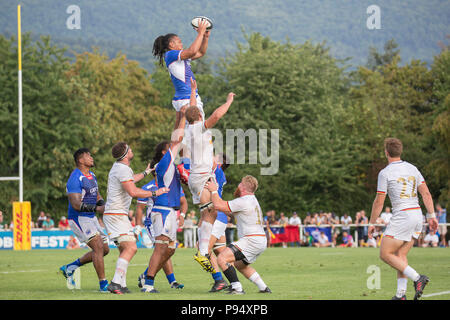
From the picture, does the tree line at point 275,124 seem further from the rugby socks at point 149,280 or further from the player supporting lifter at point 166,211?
the rugby socks at point 149,280

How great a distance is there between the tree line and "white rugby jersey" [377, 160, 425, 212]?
35.3 metres

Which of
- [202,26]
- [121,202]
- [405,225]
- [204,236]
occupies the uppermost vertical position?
[202,26]

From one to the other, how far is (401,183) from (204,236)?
3.55m

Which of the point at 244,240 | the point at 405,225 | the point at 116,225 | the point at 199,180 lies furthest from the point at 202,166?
the point at 405,225

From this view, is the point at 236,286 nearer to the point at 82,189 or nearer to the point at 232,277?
the point at 232,277

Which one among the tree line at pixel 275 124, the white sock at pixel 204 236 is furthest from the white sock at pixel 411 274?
the tree line at pixel 275 124

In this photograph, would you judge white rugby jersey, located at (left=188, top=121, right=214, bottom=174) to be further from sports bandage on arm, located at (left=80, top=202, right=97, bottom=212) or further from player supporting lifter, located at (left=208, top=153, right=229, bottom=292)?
sports bandage on arm, located at (left=80, top=202, right=97, bottom=212)

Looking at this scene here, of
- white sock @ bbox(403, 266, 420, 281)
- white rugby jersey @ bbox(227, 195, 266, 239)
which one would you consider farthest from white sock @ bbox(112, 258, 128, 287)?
white sock @ bbox(403, 266, 420, 281)

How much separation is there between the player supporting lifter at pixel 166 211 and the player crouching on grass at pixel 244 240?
1.02 meters

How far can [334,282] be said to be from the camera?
13562 mm

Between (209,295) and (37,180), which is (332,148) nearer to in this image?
(37,180)

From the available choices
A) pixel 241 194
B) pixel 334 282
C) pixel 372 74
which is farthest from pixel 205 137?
pixel 372 74

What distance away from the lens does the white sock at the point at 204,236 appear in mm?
12297

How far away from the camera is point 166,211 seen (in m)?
12.2
